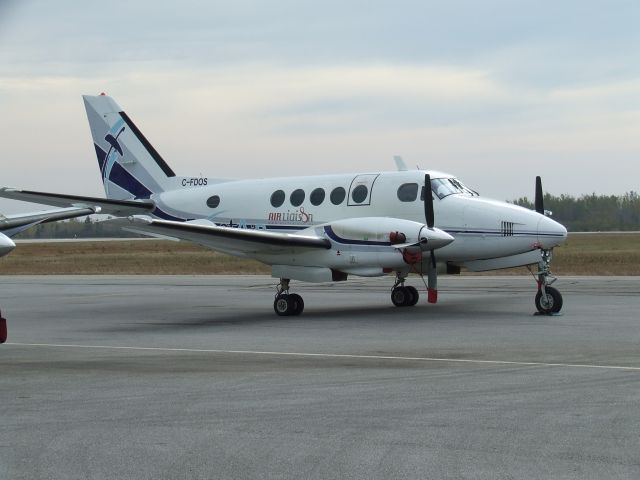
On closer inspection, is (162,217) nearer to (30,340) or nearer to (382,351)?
(30,340)

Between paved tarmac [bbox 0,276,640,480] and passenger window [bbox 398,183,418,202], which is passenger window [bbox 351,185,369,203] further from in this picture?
paved tarmac [bbox 0,276,640,480]

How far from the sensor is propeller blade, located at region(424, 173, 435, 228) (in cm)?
1958

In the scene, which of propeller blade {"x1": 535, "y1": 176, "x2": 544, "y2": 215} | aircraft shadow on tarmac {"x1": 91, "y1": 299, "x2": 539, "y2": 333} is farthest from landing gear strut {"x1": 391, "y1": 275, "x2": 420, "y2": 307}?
propeller blade {"x1": 535, "y1": 176, "x2": 544, "y2": 215}

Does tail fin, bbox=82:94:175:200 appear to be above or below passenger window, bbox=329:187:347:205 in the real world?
above

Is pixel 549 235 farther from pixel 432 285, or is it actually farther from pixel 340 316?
pixel 340 316

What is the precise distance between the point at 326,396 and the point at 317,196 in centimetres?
1227

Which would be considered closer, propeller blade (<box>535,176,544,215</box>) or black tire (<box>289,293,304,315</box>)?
black tire (<box>289,293,304,315</box>)

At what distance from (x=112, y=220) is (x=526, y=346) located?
30.9 feet

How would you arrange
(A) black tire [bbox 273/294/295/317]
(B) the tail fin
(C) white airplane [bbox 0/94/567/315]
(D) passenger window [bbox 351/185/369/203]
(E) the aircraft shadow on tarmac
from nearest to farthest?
(E) the aircraft shadow on tarmac, (C) white airplane [bbox 0/94/567/315], (A) black tire [bbox 273/294/295/317], (D) passenger window [bbox 351/185/369/203], (B) the tail fin

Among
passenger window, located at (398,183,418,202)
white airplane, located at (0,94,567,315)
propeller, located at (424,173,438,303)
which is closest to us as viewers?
white airplane, located at (0,94,567,315)

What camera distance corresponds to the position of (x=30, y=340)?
53.9ft

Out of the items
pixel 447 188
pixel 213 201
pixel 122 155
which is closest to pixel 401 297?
pixel 447 188

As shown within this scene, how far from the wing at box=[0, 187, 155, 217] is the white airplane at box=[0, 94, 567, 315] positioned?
0.10ft

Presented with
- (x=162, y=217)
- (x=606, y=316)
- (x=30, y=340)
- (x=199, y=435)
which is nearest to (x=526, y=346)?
(x=606, y=316)
